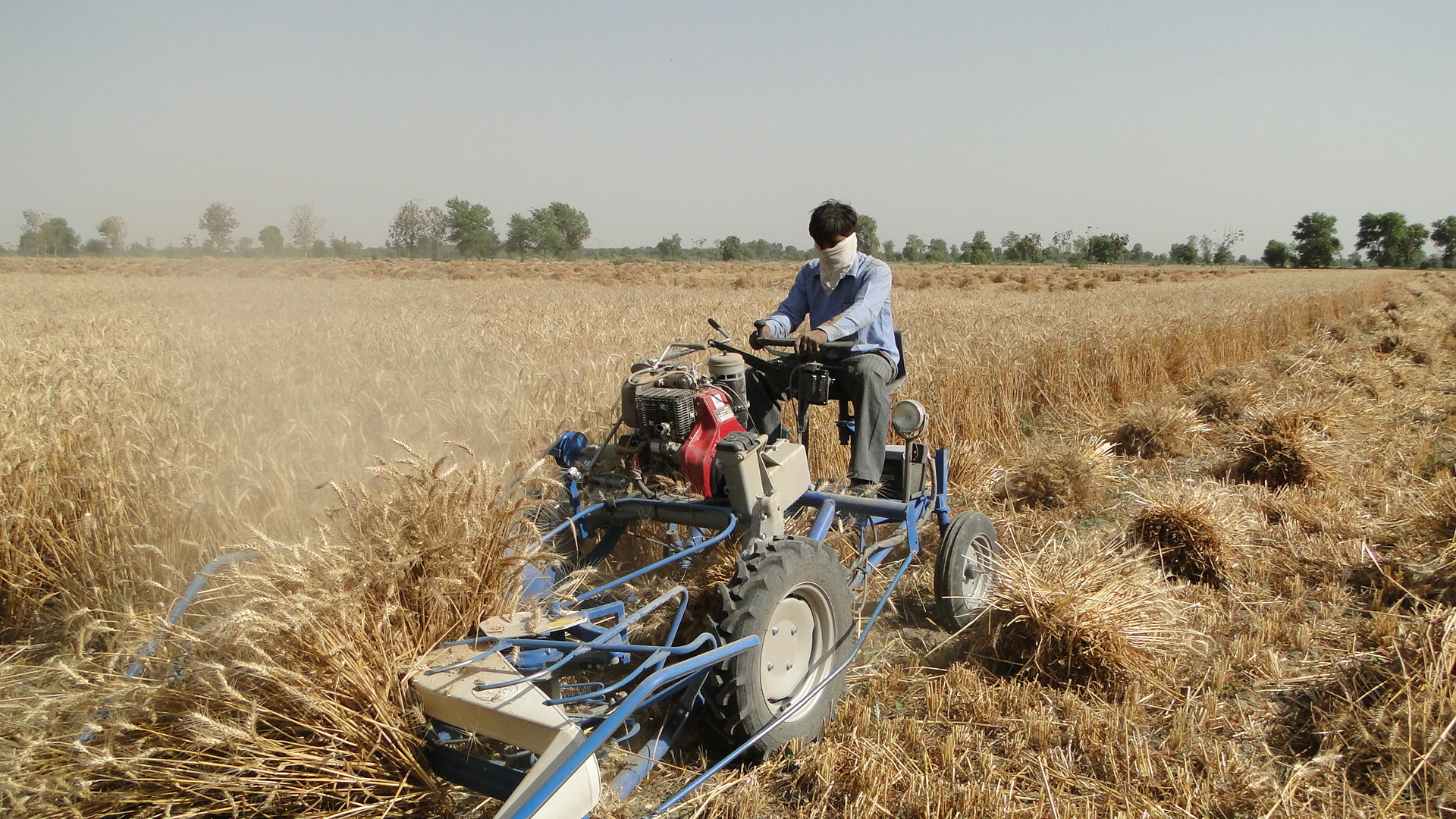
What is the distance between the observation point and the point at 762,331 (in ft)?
14.0

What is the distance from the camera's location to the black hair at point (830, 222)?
437 centimetres

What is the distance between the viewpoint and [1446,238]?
86.6m

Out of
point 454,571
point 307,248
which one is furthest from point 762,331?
point 307,248

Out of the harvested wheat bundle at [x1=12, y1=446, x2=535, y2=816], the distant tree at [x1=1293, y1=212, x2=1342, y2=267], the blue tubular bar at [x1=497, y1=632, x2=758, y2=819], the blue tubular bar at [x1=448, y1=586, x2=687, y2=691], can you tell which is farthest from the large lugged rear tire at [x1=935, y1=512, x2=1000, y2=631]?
the distant tree at [x1=1293, y1=212, x2=1342, y2=267]

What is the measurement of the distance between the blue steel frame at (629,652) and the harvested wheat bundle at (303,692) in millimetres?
A: 183

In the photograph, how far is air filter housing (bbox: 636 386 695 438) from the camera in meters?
3.49

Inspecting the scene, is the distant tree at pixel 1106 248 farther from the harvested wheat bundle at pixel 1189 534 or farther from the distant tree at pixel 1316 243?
the harvested wheat bundle at pixel 1189 534

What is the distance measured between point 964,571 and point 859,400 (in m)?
1.01

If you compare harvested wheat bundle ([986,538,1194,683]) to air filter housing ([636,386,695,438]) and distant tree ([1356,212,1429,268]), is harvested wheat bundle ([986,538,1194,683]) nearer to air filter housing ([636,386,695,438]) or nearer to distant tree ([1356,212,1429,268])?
air filter housing ([636,386,695,438])

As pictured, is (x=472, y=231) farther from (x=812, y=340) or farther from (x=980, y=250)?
(x=812, y=340)

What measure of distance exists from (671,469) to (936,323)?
8.80m

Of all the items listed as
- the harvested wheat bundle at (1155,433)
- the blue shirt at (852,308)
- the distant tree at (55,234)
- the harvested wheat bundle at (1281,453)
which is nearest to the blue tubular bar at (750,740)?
the blue shirt at (852,308)

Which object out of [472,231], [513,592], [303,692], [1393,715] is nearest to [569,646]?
[513,592]

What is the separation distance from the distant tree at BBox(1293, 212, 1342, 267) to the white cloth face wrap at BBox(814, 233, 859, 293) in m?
98.1
